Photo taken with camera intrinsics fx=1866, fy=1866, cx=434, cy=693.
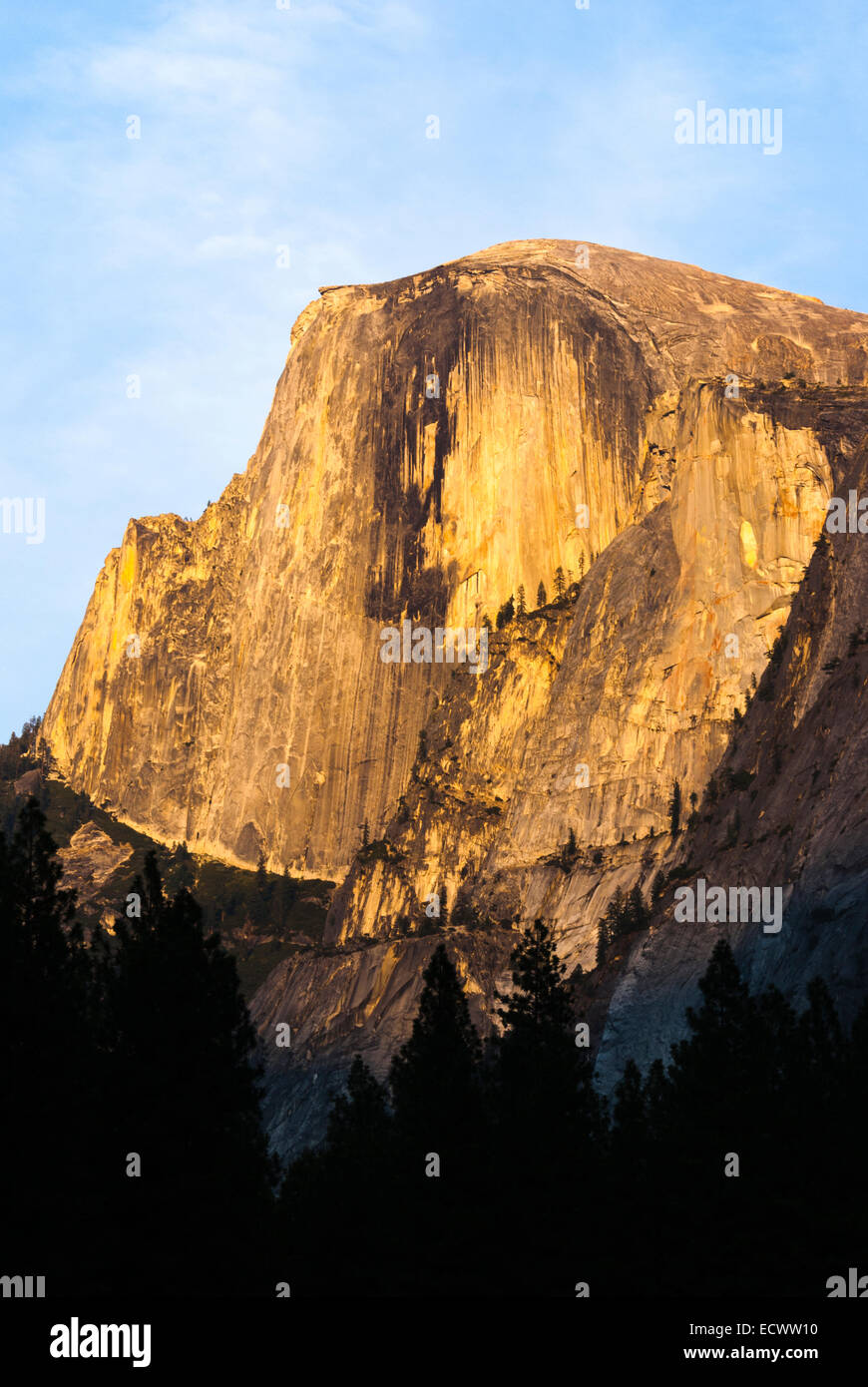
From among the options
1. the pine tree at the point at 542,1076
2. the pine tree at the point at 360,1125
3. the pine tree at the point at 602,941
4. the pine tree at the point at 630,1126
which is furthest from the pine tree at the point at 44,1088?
the pine tree at the point at 602,941

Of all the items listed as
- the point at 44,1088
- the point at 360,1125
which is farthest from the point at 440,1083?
the point at 360,1125

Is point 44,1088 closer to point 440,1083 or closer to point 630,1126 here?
point 440,1083

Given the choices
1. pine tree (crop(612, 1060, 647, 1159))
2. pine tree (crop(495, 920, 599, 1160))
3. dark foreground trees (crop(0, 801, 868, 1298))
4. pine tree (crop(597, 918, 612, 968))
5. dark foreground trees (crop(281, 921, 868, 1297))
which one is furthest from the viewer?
pine tree (crop(597, 918, 612, 968))

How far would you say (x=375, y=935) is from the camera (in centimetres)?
18275

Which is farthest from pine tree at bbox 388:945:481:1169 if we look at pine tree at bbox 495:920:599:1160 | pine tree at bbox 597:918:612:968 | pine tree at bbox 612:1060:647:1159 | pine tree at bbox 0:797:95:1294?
pine tree at bbox 597:918:612:968

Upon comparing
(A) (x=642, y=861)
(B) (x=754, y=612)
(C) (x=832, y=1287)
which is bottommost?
(C) (x=832, y=1287)

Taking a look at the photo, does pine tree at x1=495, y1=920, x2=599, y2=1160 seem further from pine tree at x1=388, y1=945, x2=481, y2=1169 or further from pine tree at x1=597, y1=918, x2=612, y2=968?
pine tree at x1=597, y1=918, x2=612, y2=968

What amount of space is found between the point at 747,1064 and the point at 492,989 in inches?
3722

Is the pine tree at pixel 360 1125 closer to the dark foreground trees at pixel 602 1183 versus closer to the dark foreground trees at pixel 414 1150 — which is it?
the dark foreground trees at pixel 414 1150

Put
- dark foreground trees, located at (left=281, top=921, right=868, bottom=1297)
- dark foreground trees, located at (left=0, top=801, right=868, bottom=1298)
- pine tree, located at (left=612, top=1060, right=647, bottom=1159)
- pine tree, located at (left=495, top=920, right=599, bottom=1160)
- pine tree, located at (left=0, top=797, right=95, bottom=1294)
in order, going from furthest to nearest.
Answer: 1. pine tree, located at (left=612, top=1060, right=647, bottom=1159)
2. pine tree, located at (left=495, top=920, right=599, bottom=1160)
3. dark foreground trees, located at (left=281, top=921, right=868, bottom=1297)
4. dark foreground trees, located at (left=0, top=801, right=868, bottom=1298)
5. pine tree, located at (left=0, top=797, right=95, bottom=1294)
